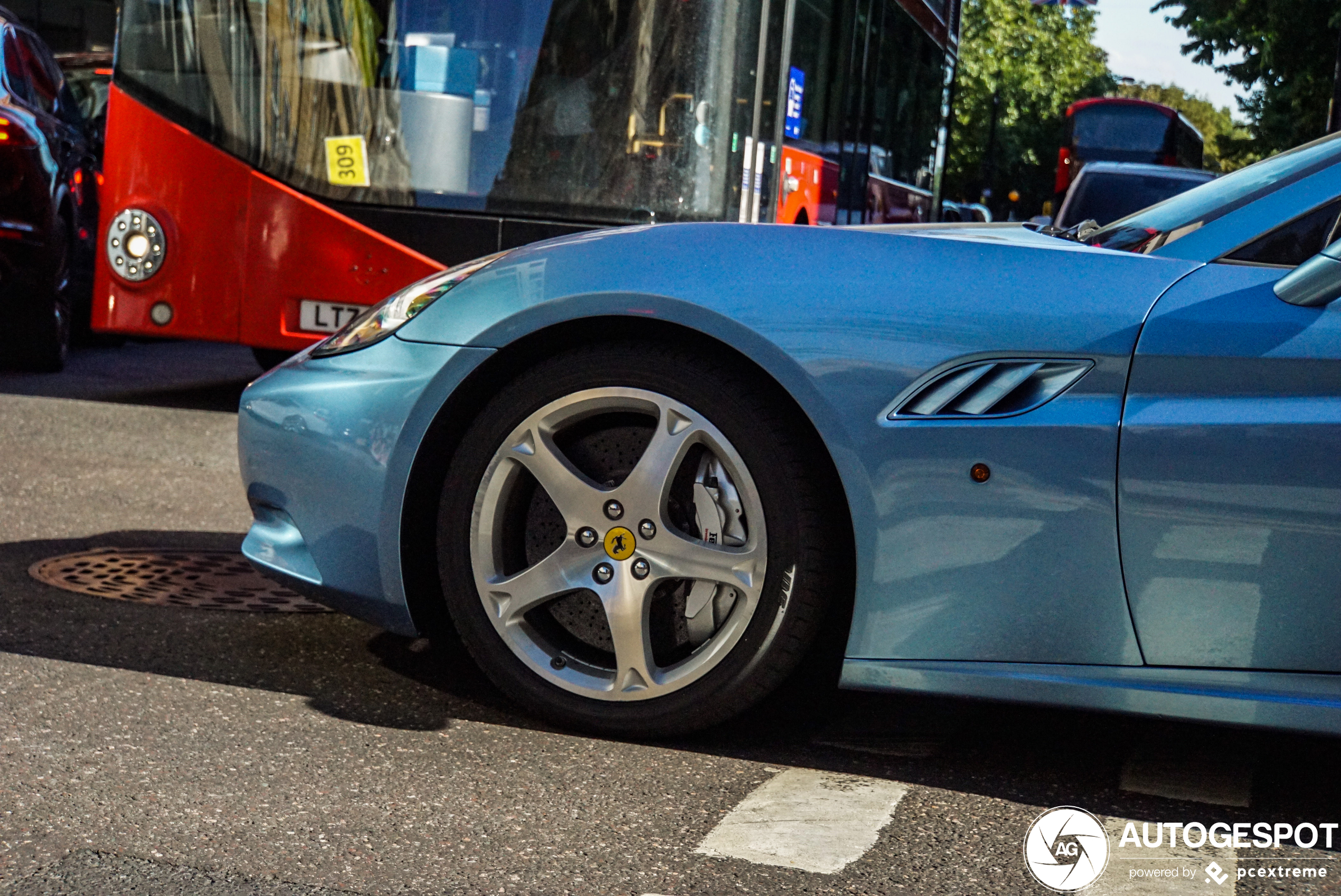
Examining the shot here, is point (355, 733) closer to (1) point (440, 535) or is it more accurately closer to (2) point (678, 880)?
(1) point (440, 535)

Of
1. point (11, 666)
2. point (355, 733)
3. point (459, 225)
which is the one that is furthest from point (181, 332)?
point (355, 733)

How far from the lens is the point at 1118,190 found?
454 inches

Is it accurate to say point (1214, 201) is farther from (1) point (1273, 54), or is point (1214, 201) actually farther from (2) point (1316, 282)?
(1) point (1273, 54)

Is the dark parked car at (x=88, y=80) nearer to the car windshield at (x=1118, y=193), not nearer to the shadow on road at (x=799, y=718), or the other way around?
the car windshield at (x=1118, y=193)

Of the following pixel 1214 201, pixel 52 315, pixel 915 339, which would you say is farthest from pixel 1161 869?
pixel 52 315

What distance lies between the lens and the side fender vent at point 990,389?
2729 mm

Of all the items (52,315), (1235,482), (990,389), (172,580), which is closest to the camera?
(1235,482)

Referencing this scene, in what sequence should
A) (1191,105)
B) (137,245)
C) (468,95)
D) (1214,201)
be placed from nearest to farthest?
(1214,201), (468,95), (137,245), (1191,105)

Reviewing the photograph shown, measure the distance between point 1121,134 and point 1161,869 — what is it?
31.8 m

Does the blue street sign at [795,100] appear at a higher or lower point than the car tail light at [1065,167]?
lower

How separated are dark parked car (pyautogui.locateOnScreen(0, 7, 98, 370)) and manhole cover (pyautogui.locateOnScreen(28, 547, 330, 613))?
3995mm

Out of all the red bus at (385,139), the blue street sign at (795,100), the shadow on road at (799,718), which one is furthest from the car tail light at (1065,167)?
the shadow on road at (799,718)

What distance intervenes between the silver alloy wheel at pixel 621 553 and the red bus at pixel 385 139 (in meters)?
4.20

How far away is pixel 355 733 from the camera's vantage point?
118 inches
